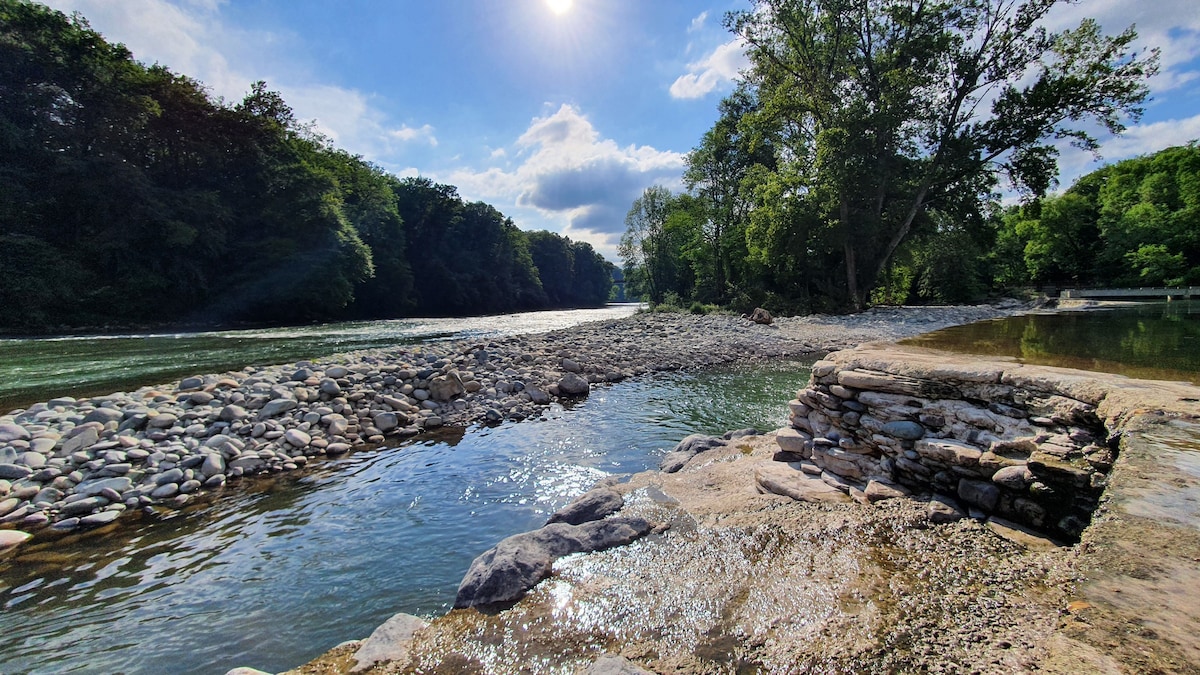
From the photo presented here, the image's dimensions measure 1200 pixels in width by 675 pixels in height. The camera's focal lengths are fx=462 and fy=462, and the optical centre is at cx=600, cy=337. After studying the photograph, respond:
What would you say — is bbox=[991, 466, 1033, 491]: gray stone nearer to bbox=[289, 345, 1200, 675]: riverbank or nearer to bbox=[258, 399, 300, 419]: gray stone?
bbox=[289, 345, 1200, 675]: riverbank

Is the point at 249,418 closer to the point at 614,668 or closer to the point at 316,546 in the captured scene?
the point at 316,546

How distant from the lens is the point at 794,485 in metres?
4.95

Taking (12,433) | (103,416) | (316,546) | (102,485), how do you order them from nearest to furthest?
1. (316,546)
2. (102,485)
3. (12,433)
4. (103,416)

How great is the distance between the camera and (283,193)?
3247 centimetres

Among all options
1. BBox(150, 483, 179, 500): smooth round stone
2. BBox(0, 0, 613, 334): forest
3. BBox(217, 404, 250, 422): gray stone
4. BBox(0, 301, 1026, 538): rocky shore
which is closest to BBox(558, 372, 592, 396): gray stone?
BBox(0, 301, 1026, 538): rocky shore

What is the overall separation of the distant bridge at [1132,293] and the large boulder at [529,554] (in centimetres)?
4346

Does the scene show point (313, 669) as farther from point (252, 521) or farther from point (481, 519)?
point (252, 521)

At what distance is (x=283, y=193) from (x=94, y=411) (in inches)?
1235

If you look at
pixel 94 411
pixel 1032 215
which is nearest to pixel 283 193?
pixel 94 411

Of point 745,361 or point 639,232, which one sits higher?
point 639,232

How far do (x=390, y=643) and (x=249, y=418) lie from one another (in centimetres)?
656

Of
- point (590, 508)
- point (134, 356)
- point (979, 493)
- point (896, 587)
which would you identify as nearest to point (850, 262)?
point (979, 493)

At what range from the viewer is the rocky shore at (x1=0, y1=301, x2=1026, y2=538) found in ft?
18.3

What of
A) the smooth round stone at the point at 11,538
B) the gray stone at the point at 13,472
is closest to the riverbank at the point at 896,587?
the smooth round stone at the point at 11,538
